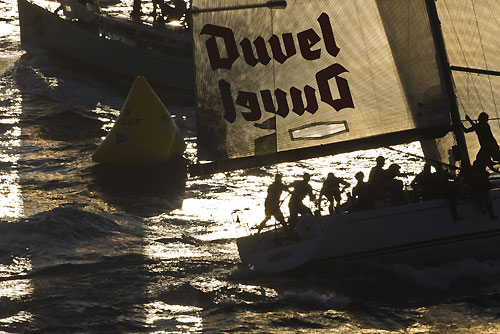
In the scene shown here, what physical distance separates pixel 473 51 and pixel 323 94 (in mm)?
3959

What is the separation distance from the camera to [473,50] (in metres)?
22.2

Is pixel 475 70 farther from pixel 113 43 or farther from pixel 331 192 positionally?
pixel 113 43

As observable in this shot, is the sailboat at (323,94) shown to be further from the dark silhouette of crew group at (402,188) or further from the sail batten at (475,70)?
the dark silhouette of crew group at (402,188)

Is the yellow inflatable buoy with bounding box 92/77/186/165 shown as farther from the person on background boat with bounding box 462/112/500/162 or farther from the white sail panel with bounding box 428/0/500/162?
the person on background boat with bounding box 462/112/500/162

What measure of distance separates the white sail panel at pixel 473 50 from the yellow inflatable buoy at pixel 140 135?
1005cm

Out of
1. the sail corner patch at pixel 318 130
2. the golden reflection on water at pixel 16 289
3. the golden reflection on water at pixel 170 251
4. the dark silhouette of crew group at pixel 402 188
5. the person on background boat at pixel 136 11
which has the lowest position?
the golden reflection on water at pixel 16 289

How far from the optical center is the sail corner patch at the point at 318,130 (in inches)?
825

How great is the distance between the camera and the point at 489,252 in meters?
20.9

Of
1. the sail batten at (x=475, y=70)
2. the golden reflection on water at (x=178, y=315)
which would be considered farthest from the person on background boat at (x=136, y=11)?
the golden reflection on water at (x=178, y=315)

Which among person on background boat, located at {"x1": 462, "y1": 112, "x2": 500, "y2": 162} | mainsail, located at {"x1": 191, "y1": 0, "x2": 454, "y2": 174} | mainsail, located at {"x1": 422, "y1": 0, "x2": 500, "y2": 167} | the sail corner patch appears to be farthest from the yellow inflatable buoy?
person on background boat, located at {"x1": 462, "y1": 112, "x2": 500, "y2": 162}

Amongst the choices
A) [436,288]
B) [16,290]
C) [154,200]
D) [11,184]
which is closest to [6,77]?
[11,184]

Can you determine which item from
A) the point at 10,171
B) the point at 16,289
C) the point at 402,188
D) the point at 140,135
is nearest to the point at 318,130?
the point at 402,188

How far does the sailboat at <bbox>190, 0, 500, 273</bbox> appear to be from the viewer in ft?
67.3

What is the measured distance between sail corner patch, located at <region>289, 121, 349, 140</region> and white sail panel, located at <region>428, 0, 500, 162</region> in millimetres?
2919
